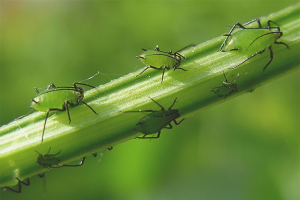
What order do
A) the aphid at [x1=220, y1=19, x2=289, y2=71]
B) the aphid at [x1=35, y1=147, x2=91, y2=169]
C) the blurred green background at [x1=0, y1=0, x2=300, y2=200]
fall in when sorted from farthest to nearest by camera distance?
the blurred green background at [x1=0, y1=0, x2=300, y2=200]
the aphid at [x1=220, y1=19, x2=289, y2=71]
the aphid at [x1=35, y1=147, x2=91, y2=169]

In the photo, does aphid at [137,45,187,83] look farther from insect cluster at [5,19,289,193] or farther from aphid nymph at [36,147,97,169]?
aphid nymph at [36,147,97,169]

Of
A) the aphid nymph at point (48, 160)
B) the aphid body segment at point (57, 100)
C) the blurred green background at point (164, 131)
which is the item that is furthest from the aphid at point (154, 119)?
the blurred green background at point (164, 131)

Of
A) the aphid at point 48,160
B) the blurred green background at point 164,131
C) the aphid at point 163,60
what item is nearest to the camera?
the aphid at point 48,160

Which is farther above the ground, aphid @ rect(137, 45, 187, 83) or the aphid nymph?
aphid @ rect(137, 45, 187, 83)

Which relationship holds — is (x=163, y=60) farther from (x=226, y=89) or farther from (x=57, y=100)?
(x=57, y=100)

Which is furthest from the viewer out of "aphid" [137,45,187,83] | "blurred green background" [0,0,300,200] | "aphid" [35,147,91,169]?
"blurred green background" [0,0,300,200]

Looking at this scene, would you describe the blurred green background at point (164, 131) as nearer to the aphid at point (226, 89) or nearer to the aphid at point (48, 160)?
the aphid at point (48, 160)

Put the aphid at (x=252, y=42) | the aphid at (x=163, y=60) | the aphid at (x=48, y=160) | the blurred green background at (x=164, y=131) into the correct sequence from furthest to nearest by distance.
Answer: the blurred green background at (x=164, y=131)
the aphid at (x=163, y=60)
the aphid at (x=252, y=42)
the aphid at (x=48, y=160)

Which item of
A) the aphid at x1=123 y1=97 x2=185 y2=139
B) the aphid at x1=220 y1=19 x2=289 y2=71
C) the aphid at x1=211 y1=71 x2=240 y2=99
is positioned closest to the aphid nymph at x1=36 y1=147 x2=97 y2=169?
the aphid at x1=123 y1=97 x2=185 y2=139
